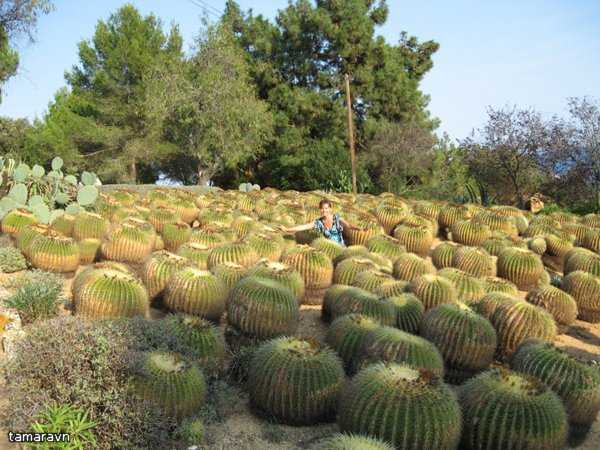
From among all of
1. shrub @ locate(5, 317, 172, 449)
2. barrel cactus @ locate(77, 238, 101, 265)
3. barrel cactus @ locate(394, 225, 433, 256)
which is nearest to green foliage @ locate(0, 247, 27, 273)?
barrel cactus @ locate(77, 238, 101, 265)

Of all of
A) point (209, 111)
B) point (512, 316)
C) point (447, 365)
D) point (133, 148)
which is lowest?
point (447, 365)

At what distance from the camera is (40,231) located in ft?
30.6

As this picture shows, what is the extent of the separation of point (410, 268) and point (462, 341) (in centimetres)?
264

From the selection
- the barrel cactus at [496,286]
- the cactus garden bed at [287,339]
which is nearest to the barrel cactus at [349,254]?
the cactus garden bed at [287,339]

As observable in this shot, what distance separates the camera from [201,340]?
209 inches

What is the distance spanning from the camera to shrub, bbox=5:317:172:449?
4.01 m

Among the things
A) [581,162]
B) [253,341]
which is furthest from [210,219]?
[581,162]

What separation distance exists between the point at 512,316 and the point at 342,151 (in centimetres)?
2225

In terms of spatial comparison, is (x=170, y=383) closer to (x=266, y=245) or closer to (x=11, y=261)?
(x=266, y=245)

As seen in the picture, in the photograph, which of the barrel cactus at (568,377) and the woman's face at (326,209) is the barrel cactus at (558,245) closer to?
the woman's face at (326,209)

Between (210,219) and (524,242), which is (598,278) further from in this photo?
(210,219)

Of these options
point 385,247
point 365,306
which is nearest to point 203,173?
point 385,247

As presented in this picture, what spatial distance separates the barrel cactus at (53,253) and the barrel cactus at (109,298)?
8.08 ft

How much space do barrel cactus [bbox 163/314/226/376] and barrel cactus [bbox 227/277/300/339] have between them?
1.88 feet
